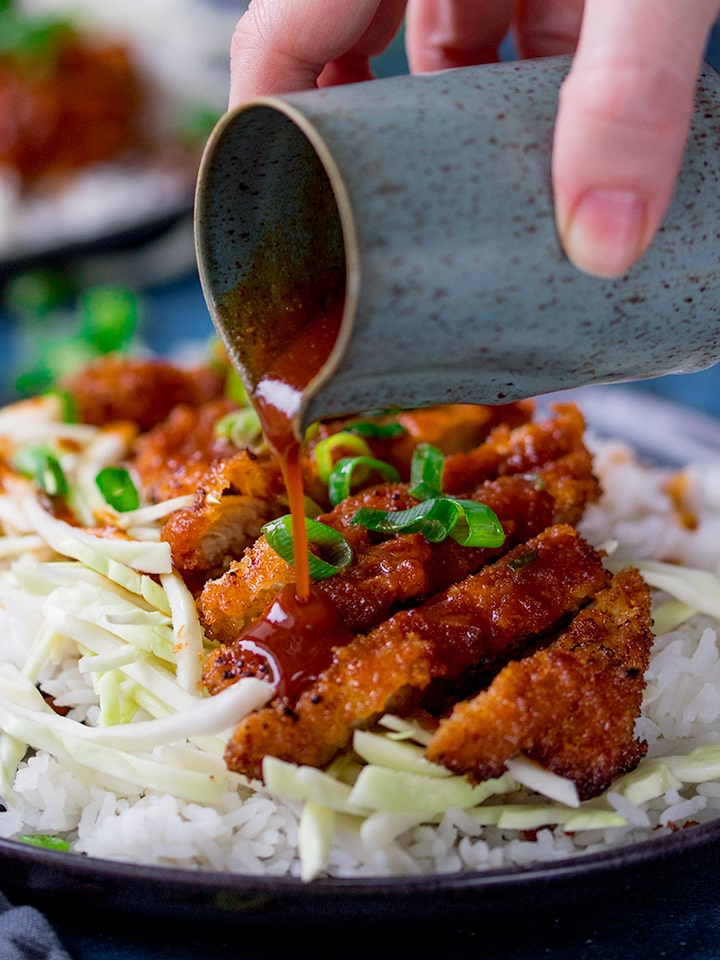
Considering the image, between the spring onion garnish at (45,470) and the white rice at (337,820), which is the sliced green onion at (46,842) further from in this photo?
the spring onion garnish at (45,470)

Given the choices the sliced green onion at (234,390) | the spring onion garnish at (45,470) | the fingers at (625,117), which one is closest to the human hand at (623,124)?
the fingers at (625,117)

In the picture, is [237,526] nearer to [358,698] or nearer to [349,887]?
[358,698]

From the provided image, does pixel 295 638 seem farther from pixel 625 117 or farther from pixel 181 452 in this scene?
pixel 181 452

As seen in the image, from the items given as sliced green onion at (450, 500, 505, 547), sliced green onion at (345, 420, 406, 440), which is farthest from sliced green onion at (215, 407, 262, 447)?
sliced green onion at (450, 500, 505, 547)

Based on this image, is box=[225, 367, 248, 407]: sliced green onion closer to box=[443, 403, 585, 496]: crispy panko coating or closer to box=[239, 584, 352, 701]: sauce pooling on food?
box=[443, 403, 585, 496]: crispy panko coating

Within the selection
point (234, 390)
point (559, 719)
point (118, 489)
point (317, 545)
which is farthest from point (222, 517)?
point (234, 390)

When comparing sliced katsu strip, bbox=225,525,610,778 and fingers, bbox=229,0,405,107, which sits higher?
fingers, bbox=229,0,405,107

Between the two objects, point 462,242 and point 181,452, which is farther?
point 181,452
